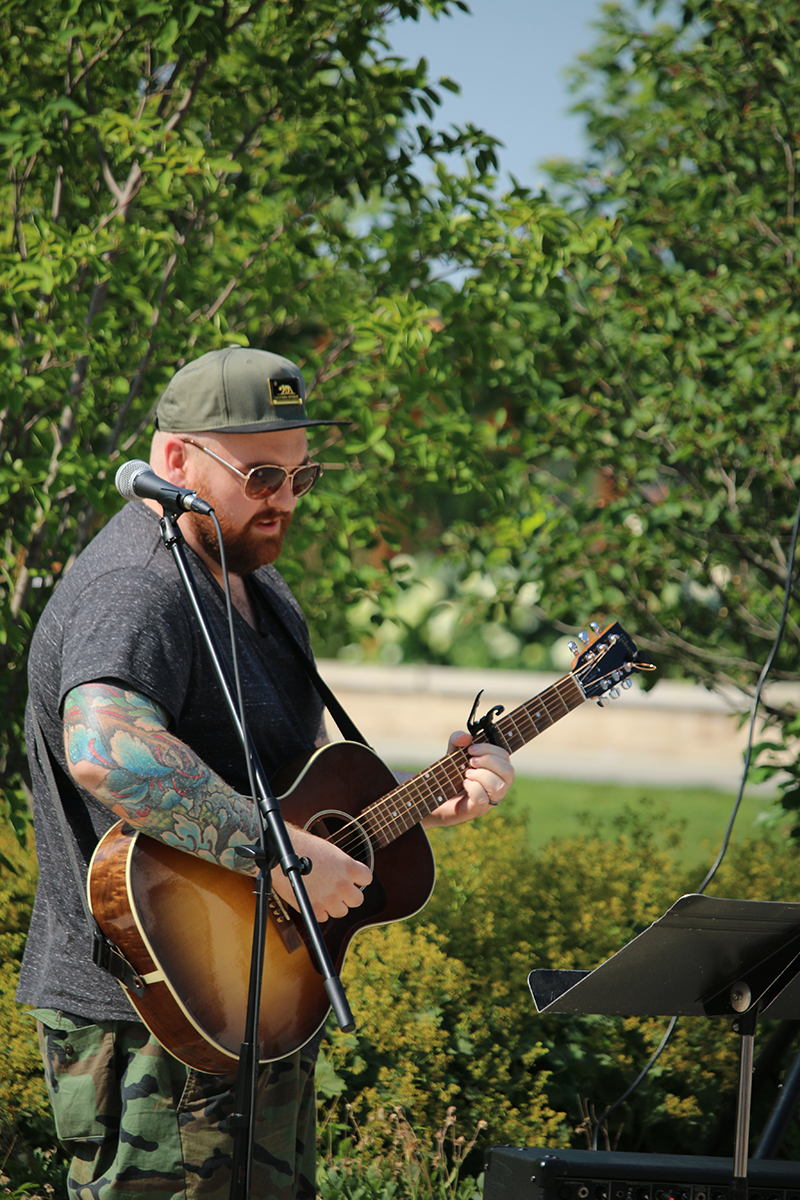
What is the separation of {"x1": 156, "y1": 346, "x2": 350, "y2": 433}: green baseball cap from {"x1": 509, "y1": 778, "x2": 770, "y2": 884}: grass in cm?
545

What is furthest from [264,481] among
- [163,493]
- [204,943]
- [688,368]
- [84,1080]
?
[688,368]

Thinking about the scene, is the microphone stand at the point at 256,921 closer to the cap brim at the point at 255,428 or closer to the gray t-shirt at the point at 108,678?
the gray t-shirt at the point at 108,678

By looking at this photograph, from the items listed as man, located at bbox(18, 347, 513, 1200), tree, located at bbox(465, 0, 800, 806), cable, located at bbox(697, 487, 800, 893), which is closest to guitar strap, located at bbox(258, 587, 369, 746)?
Answer: man, located at bbox(18, 347, 513, 1200)

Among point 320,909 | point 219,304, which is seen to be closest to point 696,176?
point 219,304

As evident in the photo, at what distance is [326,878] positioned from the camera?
211 centimetres

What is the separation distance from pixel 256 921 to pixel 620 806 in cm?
728

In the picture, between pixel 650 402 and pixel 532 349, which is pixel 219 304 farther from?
pixel 650 402

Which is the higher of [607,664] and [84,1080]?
[607,664]

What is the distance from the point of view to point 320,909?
2.12 m

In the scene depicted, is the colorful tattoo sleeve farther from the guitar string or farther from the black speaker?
the black speaker

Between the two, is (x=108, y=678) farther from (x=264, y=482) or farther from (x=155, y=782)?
(x=264, y=482)

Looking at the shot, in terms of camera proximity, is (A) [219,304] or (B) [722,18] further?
(B) [722,18]

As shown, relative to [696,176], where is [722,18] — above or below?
above

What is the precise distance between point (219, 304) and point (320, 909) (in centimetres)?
238
